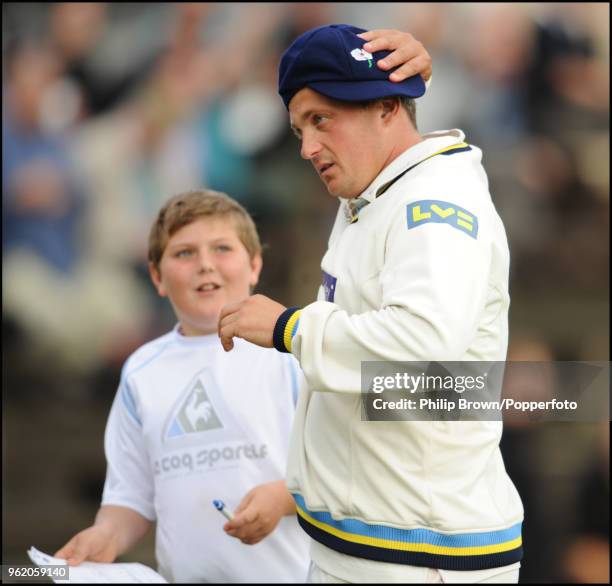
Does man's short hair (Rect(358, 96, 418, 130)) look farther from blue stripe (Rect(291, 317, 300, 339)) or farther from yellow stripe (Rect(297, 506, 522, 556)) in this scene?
yellow stripe (Rect(297, 506, 522, 556))

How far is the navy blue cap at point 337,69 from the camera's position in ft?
6.27

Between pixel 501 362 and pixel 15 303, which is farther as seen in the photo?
pixel 15 303

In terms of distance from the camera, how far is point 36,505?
4.73 m

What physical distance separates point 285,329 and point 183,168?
3.13 metres

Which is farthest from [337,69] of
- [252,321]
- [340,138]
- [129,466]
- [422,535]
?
[129,466]

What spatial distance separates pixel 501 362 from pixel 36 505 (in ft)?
11.0

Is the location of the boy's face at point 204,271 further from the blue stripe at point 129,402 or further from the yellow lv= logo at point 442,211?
the yellow lv= logo at point 442,211

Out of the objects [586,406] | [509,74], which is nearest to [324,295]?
[586,406]

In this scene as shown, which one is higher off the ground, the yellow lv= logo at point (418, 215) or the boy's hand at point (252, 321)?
the yellow lv= logo at point (418, 215)

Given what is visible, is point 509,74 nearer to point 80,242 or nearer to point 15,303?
point 80,242

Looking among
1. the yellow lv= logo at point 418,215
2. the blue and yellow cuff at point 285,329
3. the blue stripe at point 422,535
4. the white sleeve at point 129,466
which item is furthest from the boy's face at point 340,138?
the white sleeve at point 129,466

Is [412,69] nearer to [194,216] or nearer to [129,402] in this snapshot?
[194,216]

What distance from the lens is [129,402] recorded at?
274 centimetres

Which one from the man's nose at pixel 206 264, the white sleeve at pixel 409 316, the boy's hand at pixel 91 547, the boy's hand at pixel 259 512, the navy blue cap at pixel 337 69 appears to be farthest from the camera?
the man's nose at pixel 206 264
